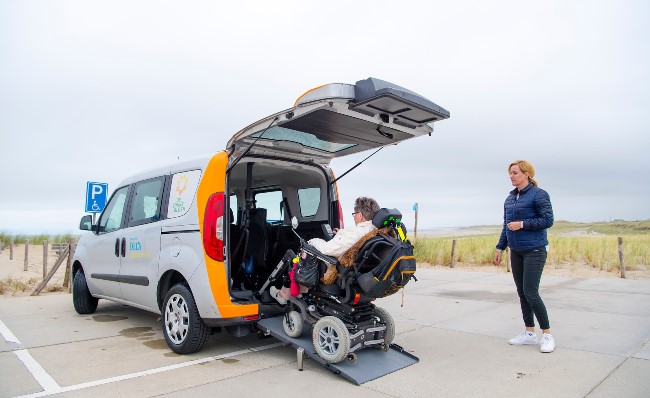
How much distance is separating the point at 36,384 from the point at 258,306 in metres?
1.83

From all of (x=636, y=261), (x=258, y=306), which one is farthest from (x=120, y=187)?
(x=636, y=261)

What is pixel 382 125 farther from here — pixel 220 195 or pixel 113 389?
pixel 113 389

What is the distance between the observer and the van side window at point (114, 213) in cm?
586

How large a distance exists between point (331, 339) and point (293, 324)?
51cm

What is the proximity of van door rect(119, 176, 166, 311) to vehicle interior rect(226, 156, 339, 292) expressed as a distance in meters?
0.79

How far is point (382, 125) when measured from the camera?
4367 millimetres

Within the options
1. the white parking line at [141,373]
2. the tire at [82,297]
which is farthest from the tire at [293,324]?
the tire at [82,297]

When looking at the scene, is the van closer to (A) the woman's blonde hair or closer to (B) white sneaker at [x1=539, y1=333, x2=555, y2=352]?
(A) the woman's blonde hair

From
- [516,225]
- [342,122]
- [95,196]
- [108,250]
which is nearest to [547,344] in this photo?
[516,225]

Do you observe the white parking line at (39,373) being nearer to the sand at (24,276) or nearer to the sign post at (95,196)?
the sign post at (95,196)

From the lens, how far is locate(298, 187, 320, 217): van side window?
5.73 m

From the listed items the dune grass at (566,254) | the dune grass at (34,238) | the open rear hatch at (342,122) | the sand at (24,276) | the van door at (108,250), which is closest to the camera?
the open rear hatch at (342,122)

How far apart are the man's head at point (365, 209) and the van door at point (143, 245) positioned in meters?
2.10

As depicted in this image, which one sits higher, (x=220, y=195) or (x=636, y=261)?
(x=220, y=195)
